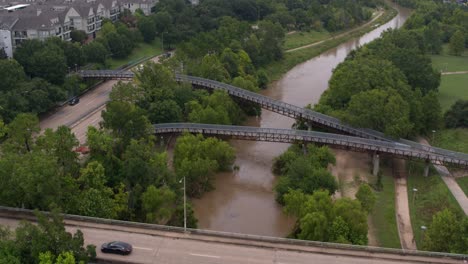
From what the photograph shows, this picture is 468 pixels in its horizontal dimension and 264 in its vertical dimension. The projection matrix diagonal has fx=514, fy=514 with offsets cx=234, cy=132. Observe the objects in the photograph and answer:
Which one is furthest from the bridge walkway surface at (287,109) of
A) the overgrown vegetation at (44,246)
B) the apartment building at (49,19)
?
the overgrown vegetation at (44,246)

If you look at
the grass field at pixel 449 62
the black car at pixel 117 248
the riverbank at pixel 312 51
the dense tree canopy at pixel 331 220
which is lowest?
the riverbank at pixel 312 51

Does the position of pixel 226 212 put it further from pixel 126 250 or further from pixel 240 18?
pixel 240 18

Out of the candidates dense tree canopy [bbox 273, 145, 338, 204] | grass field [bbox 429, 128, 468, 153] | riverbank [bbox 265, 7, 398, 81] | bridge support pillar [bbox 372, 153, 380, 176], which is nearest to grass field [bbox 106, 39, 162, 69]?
riverbank [bbox 265, 7, 398, 81]

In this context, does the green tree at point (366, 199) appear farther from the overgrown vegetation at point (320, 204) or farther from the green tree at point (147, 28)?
the green tree at point (147, 28)

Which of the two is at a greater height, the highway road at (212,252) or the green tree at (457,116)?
the highway road at (212,252)

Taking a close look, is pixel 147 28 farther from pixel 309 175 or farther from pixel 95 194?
pixel 95 194

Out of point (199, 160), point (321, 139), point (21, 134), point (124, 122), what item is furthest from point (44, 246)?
point (321, 139)
